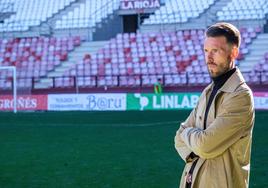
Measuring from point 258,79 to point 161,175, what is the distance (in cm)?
1813

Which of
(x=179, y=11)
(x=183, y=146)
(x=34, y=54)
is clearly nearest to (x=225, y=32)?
(x=183, y=146)

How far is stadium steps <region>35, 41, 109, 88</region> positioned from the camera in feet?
102

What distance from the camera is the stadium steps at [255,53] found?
1105 inches

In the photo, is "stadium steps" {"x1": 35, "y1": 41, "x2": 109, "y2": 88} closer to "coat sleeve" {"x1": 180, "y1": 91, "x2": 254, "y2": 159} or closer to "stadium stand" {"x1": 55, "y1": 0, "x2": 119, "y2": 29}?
"stadium stand" {"x1": 55, "y1": 0, "x2": 119, "y2": 29}

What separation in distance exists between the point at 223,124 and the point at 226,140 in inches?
3.3

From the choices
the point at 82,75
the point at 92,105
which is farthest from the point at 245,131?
the point at 82,75

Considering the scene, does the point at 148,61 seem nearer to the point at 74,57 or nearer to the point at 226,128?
the point at 74,57

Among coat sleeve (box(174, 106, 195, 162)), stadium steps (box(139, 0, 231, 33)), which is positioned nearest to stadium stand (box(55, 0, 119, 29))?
stadium steps (box(139, 0, 231, 33))

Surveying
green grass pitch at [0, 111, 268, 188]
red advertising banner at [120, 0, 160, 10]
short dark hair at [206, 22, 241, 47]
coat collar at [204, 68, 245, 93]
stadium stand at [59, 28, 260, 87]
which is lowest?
green grass pitch at [0, 111, 268, 188]

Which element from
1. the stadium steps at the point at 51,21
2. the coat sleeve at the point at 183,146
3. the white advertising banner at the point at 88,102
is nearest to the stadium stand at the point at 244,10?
the white advertising banner at the point at 88,102

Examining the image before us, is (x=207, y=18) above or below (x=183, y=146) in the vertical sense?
above

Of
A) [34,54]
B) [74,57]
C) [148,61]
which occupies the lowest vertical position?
[148,61]

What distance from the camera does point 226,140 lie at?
9.29ft

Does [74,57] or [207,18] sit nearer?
[207,18]
